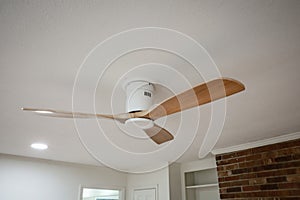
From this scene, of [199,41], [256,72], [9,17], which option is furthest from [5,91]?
[256,72]

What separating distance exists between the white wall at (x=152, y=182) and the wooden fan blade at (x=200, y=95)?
3.05 m

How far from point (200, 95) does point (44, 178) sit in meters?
3.74

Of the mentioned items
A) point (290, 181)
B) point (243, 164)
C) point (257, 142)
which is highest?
point (257, 142)

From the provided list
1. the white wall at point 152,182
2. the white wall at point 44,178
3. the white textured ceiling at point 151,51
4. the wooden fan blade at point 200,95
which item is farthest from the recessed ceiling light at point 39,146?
the wooden fan blade at point 200,95

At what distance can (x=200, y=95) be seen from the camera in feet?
4.68

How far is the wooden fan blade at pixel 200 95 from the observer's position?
4.24 feet

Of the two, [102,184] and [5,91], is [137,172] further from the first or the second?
[5,91]

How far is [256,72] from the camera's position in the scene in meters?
1.74

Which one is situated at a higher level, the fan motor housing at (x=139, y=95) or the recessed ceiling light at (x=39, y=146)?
the recessed ceiling light at (x=39, y=146)

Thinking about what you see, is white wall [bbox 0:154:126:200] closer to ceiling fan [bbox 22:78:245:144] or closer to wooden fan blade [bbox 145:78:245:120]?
ceiling fan [bbox 22:78:245:144]

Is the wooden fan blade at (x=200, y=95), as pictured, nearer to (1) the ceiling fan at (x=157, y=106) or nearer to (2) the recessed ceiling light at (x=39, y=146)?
(1) the ceiling fan at (x=157, y=106)

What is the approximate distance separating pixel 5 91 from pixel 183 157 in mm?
2970

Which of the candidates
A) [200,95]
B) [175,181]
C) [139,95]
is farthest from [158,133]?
[175,181]

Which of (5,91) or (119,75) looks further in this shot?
(5,91)
